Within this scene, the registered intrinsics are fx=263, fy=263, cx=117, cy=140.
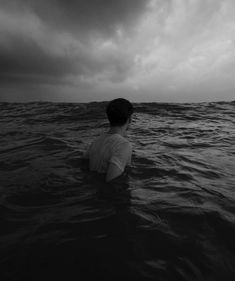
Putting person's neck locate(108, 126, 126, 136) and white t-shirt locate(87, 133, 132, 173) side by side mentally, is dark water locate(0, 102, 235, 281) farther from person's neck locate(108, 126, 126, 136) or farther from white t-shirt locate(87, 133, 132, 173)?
person's neck locate(108, 126, 126, 136)

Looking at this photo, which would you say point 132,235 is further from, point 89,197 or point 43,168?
point 43,168

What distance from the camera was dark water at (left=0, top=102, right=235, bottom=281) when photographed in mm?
2410

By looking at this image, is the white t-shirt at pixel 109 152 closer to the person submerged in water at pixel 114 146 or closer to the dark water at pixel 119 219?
the person submerged in water at pixel 114 146

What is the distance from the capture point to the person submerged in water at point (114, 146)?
13.3 feet

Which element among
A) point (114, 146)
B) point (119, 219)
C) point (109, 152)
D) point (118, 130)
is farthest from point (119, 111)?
point (119, 219)

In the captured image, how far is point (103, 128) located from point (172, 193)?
291 inches

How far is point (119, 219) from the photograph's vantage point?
328 cm

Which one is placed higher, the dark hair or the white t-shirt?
the dark hair

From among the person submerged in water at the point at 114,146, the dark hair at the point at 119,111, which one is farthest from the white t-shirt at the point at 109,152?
the dark hair at the point at 119,111

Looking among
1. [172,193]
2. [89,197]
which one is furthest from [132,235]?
[172,193]

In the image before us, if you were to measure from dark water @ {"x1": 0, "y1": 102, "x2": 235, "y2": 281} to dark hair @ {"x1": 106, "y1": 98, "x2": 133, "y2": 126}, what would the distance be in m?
0.99

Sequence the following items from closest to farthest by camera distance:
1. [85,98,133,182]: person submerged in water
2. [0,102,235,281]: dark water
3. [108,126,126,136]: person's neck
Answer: [0,102,235,281]: dark water → [85,98,133,182]: person submerged in water → [108,126,126,136]: person's neck

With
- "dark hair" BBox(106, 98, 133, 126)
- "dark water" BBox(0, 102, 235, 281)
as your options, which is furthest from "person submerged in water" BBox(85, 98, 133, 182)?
"dark water" BBox(0, 102, 235, 281)

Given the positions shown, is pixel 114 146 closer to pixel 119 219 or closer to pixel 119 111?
pixel 119 111
